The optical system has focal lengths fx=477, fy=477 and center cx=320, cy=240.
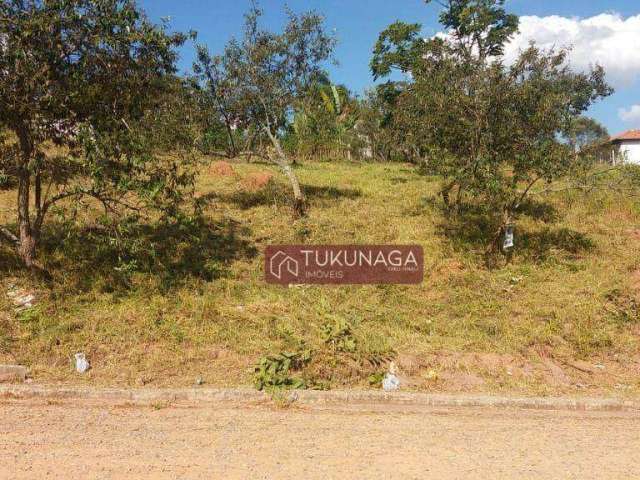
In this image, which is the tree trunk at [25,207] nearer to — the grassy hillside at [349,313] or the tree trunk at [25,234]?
the tree trunk at [25,234]

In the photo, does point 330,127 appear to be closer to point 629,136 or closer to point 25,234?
point 25,234

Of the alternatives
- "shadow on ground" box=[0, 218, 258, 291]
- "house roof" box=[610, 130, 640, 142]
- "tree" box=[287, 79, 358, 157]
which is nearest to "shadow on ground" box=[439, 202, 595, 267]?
"shadow on ground" box=[0, 218, 258, 291]

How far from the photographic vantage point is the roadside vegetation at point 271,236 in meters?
5.56

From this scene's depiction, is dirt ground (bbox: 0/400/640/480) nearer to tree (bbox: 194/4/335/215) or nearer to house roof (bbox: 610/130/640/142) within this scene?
tree (bbox: 194/4/335/215)

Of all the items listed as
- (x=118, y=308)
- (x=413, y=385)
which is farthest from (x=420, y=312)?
(x=118, y=308)

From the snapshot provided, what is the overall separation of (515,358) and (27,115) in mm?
6763

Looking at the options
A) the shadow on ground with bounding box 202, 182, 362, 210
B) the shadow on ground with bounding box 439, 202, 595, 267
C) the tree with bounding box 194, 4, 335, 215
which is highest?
the tree with bounding box 194, 4, 335, 215

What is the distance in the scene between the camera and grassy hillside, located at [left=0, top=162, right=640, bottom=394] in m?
5.36

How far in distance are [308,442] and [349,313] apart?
301cm

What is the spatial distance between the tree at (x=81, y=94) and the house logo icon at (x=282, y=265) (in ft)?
7.34

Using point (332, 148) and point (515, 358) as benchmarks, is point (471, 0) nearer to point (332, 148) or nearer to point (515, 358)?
point (332, 148)

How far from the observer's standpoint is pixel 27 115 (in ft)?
20.0

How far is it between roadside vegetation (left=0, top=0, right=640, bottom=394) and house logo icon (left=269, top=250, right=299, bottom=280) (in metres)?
0.37

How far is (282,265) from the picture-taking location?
27.4 feet
